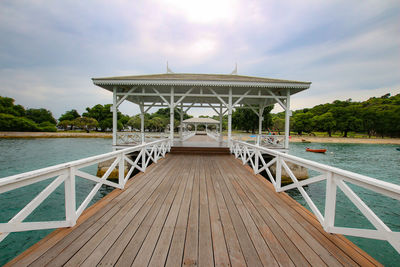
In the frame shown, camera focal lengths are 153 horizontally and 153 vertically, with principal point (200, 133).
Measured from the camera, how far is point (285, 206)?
9.09 feet

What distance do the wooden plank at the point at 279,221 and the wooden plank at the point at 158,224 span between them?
148 cm

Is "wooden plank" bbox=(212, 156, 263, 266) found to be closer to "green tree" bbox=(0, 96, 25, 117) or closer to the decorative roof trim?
the decorative roof trim

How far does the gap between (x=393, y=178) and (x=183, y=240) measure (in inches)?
652

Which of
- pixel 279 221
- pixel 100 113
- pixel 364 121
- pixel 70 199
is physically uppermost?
pixel 100 113

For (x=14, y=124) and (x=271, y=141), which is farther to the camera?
(x=14, y=124)

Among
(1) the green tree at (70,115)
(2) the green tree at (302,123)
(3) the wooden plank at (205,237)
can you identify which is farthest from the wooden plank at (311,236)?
(1) the green tree at (70,115)

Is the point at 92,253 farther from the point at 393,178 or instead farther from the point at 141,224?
the point at 393,178

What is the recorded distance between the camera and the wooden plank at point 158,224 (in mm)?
1540

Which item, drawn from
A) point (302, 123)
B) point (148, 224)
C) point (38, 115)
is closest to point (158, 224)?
point (148, 224)

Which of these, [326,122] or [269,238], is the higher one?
[326,122]

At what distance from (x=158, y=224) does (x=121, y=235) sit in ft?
1.52

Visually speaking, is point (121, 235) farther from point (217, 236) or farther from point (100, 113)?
point (100, 113)

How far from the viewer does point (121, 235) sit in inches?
74.5

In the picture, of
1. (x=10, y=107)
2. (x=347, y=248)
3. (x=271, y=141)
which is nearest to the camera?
(x=347, y=248)
